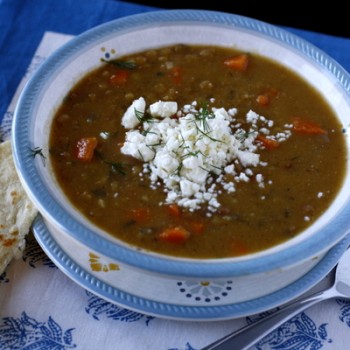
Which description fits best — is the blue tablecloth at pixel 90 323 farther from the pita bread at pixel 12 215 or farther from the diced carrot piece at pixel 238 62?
the diced carrot piece at pixel 238 62

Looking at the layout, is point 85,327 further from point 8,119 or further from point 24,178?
point 8,119

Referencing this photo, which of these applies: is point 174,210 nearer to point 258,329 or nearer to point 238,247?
point 238,247

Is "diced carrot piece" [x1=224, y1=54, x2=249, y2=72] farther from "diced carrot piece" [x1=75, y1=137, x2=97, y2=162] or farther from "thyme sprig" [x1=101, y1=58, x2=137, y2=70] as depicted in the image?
"diced carrot piece" [x1=75, y1=137, x2=97, y2=162]

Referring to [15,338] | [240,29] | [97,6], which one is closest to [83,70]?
[240,29]

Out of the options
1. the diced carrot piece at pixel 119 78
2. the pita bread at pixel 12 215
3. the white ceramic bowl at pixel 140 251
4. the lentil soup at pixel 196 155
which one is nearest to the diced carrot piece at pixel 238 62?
the lentil soup at pixel 196 155

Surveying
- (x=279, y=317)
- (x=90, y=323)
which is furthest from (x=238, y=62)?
(x=90, y=323)

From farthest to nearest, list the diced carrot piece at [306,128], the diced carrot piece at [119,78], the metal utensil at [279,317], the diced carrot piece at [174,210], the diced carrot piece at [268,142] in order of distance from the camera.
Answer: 1. the diced carrot piece at [119,78]
2. the diced carrot piece at [306,128]
3. the diced carrot piece at [268,142]
4. the diced carrot piece at [174,210]
5. the metal utensil at [279,317]

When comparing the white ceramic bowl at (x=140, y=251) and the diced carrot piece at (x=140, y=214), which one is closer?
the white ceramic bowl at (x=140, y=251)
